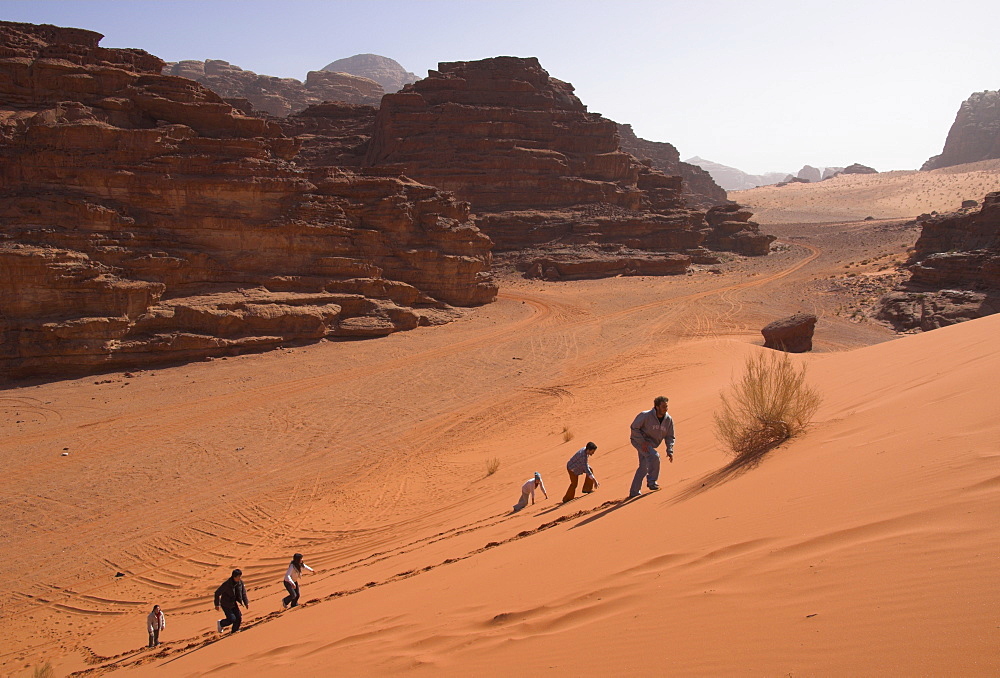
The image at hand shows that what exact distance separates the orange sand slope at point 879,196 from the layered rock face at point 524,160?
44262mm

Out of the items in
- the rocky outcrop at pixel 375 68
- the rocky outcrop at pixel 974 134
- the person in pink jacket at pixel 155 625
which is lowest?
the person in pink jacket at pixel 155 625

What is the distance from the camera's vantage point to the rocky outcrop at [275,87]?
2876 inches

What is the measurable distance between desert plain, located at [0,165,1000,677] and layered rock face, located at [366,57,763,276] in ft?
72.7

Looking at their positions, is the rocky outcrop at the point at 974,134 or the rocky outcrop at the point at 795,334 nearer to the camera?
the rocky outcrop at the point at 795,334

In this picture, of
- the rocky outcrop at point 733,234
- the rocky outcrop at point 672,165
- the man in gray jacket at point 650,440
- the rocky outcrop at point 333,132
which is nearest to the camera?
the man in gray jacket at point 650,440

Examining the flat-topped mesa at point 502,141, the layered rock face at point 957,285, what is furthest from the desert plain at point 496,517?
the flat-topped mesa at point 502,141

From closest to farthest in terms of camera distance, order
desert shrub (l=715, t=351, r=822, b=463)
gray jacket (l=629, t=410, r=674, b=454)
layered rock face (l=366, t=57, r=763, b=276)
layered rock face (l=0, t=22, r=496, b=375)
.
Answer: desert shrub (l=715, t=351, r=822, b=463)
gray jacket (l=629, t=410, r=674, b=454)
layered rock face (l=0, t=22, r=496, b=375)
layered rock face (l=366, t=57, r=763, b=276)

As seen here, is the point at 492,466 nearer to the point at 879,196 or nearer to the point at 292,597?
the point at 292,597

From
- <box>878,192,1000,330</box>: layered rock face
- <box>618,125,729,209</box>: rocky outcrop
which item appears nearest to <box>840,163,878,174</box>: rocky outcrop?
<box>618,125,729,209</box>: rocky outcrop

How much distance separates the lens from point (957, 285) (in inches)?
957

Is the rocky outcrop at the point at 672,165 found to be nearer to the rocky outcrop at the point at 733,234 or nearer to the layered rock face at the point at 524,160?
the rocky outcrop at the point at 733,234

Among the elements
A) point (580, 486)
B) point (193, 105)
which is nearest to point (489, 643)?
point (580, 486)

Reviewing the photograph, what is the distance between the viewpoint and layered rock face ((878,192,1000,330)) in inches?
866

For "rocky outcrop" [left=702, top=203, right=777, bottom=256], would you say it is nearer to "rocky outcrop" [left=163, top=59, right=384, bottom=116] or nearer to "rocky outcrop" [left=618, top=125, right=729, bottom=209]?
"rocky outcrop" [left=618, top=125, right=729, bottom=209]
